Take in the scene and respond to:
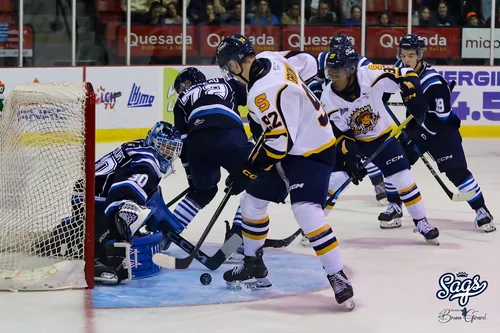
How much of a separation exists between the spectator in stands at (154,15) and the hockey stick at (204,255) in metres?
4.99

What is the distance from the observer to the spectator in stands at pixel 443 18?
9969 millimetres

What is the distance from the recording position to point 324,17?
9883mm

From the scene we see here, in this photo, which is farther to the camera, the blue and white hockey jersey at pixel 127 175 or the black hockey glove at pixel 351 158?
the black hockey glove at pixel 351 158

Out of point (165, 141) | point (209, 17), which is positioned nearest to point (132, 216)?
point (165, 141)

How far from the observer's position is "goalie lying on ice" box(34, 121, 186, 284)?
4281mm

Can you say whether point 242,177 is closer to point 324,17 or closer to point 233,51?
point 233,51

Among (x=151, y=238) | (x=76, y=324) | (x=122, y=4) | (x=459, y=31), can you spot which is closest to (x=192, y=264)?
(x=151, y=238)

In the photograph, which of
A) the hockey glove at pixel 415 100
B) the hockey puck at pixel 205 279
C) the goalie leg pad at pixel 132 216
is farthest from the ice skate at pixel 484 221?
the goalie leg pad at pixel 132 216

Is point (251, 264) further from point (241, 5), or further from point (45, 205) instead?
point (241, 5)

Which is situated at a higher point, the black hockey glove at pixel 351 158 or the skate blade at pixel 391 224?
the black hockey glove at pixel 351 158

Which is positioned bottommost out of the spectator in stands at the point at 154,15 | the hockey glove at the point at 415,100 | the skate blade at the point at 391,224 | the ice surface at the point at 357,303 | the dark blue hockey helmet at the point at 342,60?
the ice surface at the point at 357,303

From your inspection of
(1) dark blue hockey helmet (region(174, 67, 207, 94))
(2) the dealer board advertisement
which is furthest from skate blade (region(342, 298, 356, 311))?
(2) the dealer board advertisement

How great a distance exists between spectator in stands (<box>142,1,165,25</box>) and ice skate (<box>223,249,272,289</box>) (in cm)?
543

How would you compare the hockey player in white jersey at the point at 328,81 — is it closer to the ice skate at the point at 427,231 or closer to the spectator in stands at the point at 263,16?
the ice skate at the point at 427,231
